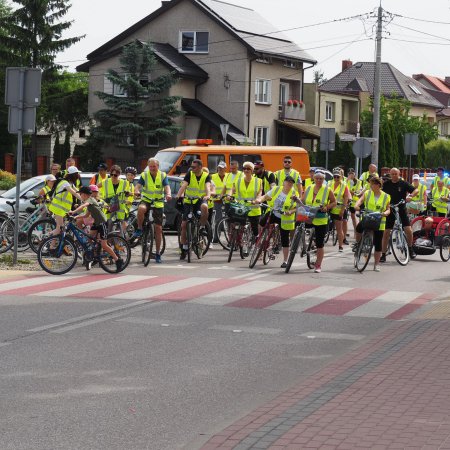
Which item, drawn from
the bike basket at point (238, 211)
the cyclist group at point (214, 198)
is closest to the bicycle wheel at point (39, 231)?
the cyclist group at point (214, 198)

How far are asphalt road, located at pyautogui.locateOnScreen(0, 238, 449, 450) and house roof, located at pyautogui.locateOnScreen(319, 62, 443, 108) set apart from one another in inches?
3340

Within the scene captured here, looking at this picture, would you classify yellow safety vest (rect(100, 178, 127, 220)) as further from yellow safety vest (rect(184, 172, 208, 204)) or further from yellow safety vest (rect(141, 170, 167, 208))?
yellow safety vest (rect(184, 172, 208, 204))

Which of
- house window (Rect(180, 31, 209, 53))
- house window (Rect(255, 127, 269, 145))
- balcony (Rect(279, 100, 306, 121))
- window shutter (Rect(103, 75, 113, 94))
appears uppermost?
house window (Rect(180, 31, 209, 53))

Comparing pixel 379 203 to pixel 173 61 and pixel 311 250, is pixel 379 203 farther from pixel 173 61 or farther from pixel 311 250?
pixel 173 61

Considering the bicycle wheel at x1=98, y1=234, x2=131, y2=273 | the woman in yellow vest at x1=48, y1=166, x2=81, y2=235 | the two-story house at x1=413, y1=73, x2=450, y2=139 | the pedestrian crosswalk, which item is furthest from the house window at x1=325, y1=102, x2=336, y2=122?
the pedestrian crosswalk

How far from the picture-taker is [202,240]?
2069cm

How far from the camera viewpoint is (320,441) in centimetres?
653

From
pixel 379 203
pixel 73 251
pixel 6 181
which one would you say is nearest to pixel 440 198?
pixel 379 203

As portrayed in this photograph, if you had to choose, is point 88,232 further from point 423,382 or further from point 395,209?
point 423,382

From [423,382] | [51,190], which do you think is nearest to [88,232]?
[51,190]

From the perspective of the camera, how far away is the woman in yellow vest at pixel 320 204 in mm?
18656

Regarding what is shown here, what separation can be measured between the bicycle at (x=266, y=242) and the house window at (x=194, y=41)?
43216mm

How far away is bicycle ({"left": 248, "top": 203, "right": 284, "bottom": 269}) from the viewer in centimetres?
1908

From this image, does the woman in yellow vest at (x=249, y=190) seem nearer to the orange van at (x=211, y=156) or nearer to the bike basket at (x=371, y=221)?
the bike basket at (x=371, y=221)
